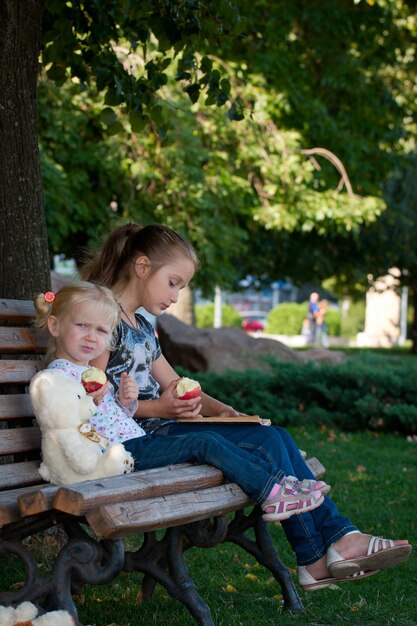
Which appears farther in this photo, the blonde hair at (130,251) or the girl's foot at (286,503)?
the blonde hair at (130,251)

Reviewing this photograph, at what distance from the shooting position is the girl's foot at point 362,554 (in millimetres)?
3391

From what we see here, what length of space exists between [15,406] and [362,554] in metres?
1.40

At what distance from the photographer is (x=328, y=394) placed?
29.5ft

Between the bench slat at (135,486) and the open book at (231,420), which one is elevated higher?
the open book at (231,420)

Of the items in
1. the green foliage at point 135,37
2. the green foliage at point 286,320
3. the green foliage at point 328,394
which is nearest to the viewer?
the green foliage at point 135,37

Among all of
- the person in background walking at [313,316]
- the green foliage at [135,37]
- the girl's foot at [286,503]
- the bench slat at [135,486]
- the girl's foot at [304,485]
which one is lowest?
the person in background walking at [313,316]

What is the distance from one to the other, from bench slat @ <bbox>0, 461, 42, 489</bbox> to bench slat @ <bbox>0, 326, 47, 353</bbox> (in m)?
0.50

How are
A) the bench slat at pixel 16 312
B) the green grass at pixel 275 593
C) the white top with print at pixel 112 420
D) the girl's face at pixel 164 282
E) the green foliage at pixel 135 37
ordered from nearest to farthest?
the white top with print at pixel 112 420
the green grass at pixel 275 593
the bench slat at pixel 16 312
the girl's face at pixel 164 282
the green foliage at pixel 135 37

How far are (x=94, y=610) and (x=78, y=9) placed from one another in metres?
3.41

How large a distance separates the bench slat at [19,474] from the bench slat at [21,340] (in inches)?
19.6

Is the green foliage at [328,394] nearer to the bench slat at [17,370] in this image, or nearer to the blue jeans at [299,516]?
the blue jeans at [299,516]

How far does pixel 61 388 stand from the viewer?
3.20 metres

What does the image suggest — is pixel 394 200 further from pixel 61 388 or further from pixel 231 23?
pixel 61 388

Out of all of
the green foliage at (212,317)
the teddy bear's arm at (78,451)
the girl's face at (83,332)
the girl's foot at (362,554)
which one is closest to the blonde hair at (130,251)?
the girl's face at (83,332)
